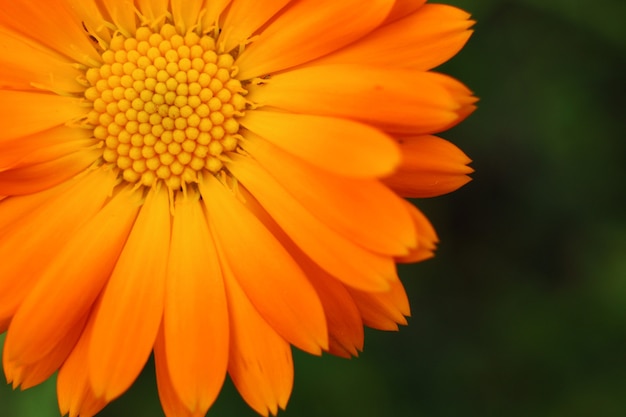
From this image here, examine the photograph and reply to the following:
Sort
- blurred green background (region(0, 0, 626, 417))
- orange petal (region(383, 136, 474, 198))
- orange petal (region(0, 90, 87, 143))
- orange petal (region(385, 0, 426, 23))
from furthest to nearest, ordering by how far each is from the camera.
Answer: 1. blurred green background (region(0, 0, 626, 417))
2. orange petal (region(0, 90, 87, 143))
3. orange petal (region(383, 136, 474, 198))
4. orange petal (region(385, 0, 426, 23))

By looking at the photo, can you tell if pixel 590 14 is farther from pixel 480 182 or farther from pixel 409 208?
pixel 409 208

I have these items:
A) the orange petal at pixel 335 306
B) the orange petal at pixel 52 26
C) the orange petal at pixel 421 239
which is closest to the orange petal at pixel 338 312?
the orange petal at pixel 335 306

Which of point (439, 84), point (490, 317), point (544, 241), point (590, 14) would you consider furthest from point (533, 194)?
point (439, 84)

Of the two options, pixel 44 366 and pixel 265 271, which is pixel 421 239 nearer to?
pixel 265 271

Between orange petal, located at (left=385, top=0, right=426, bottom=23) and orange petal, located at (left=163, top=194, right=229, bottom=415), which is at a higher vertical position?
orange petal, located at (left=385, top=0, right=426, bottom=23)

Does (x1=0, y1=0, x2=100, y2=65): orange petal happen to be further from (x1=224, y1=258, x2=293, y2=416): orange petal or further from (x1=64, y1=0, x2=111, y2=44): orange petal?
(x1=224, y1=258, x2=293, y2=416): orange petal

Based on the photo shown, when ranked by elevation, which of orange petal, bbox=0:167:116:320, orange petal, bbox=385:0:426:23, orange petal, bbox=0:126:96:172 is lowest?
orange petal, bbox=0:167:116:320

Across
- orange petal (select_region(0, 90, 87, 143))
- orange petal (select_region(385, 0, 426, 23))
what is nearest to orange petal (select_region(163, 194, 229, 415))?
orange petal (select_region(0, 90, 87, 143))
